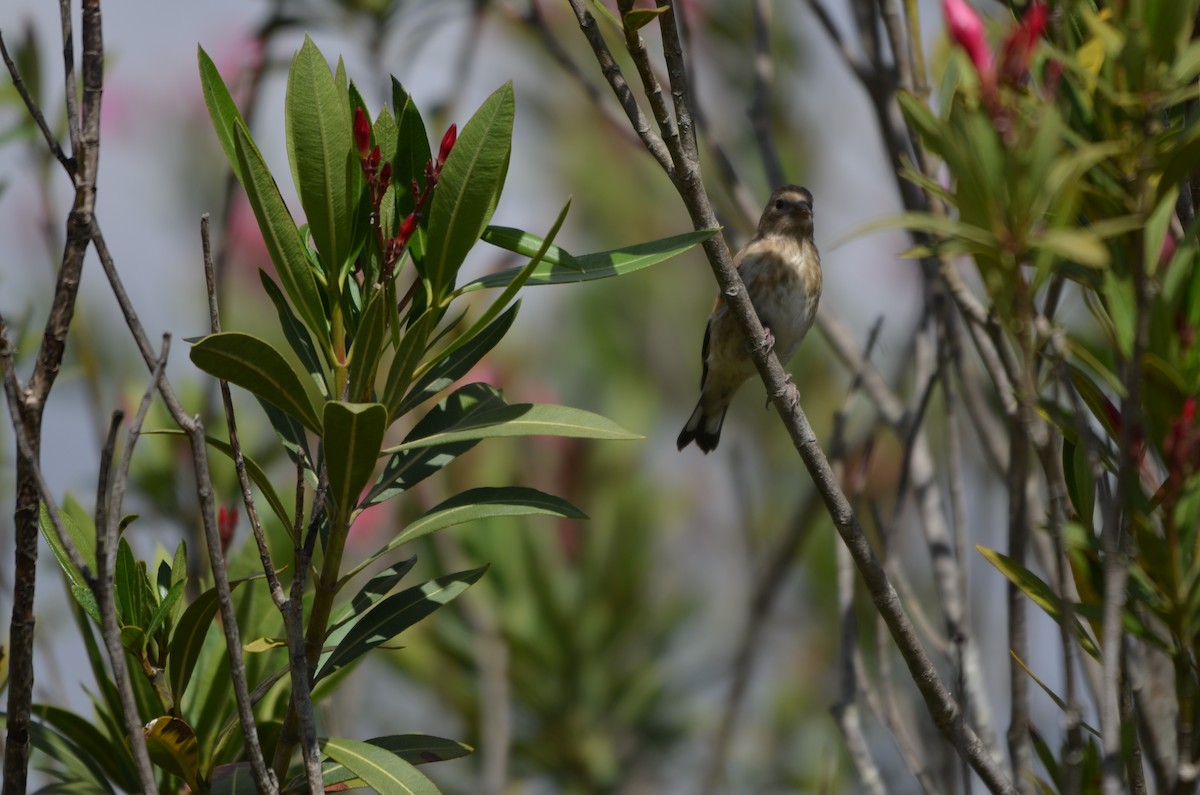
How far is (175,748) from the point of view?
77.5 inches

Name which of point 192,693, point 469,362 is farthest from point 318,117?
point 192,693

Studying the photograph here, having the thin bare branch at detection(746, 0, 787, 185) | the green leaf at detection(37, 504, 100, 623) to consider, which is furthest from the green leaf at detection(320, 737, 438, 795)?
the thin bare branch at detection(746, 0, 787, 185)

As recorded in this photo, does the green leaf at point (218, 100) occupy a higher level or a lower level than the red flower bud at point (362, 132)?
higher

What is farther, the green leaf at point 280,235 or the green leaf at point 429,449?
the green leaf at point 429,449

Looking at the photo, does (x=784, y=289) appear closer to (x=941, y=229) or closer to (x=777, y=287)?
(x=777, y=287)

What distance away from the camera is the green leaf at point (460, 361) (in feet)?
6.79

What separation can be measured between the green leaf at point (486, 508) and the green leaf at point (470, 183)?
1.15 feet

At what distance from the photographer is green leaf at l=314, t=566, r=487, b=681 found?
2.05 m

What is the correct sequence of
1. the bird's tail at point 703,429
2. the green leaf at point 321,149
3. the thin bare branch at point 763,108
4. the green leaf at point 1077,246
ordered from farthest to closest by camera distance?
the bird's tail at point 703,429 → the thin bare branch at point 763,108 → the green leaf at point 321,149 → the green leaf at point 1077,246

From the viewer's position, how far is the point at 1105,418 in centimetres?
191

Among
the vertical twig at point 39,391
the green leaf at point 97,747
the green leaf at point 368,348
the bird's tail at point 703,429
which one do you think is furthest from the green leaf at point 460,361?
the bird's tail at point 703,429

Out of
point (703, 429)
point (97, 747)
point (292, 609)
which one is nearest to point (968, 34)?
point (292, 609)

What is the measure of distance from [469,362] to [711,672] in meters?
3.99

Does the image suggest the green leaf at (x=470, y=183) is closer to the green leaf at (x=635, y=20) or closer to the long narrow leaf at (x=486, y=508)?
the green leaf at (x=635, y=20)
